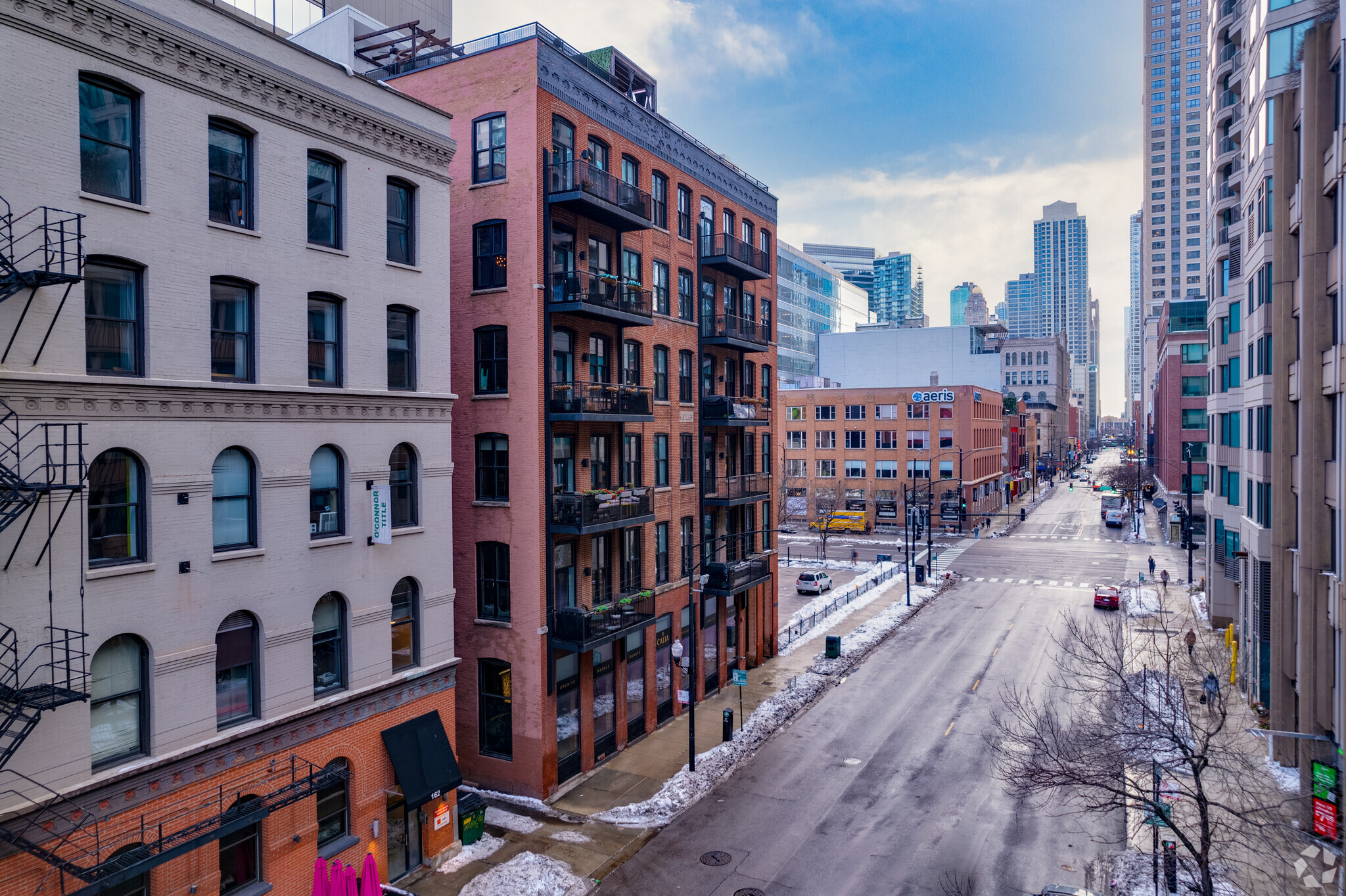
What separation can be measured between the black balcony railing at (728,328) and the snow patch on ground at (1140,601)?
24233 millimetres

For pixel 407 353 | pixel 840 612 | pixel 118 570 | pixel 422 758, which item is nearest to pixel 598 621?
pixel 422 758

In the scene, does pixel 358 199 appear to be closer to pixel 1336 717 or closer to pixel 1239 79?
pixel 1336 717

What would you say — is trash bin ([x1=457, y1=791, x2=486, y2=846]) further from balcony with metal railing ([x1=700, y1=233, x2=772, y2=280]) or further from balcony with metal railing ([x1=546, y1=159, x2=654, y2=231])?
balcony with metal railing ([x1=700, y1=233, x2=772, y2=280])

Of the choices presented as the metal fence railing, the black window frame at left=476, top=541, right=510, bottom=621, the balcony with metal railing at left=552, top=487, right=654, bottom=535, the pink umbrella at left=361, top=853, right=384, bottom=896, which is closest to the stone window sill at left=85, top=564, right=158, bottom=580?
the pink umbrella at left=361, top=853, right=384, bottom=896

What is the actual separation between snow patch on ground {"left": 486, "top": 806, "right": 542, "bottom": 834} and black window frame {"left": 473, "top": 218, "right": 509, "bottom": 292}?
1461 centimetres

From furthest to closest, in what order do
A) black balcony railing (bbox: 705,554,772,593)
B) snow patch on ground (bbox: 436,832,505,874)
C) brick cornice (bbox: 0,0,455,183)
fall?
1. black balcony railing (bbox: 705,554,772,593)
2. snow patch on ground (bbox: 436,832,505,874)
3. brick cornice (bbox: 0,0,455,183)

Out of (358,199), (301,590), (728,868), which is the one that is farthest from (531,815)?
(358,199)

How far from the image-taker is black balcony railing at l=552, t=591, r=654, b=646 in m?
23.3

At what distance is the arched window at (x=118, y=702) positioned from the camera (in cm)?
1343

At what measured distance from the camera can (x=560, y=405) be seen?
78.6ft

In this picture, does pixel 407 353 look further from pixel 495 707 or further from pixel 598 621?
pixel 495 707

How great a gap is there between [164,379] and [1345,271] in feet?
81.4

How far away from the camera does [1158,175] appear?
17912cm

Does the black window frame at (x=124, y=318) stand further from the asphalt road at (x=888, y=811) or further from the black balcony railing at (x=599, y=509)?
the asphalt road at (x=888, y=811)
